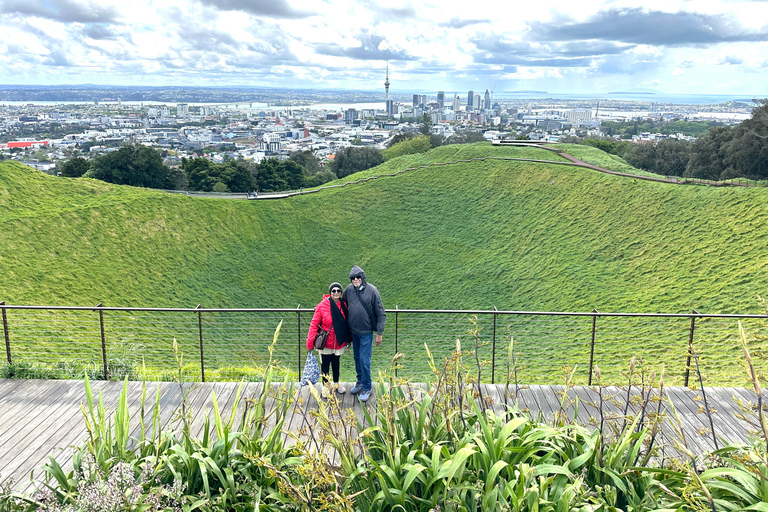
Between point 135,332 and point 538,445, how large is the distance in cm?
1447

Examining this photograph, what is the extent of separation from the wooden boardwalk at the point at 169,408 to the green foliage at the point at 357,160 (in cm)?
5033

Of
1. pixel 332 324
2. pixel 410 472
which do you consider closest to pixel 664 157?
pixel 332 324

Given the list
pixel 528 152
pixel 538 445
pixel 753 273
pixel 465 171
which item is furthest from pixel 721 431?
pixel 528 152

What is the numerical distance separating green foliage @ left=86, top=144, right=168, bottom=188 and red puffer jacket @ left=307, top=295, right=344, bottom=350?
109ft

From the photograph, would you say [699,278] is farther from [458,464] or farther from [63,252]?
[63,252]

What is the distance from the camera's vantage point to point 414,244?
25.2m

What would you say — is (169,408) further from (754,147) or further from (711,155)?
(711,155)

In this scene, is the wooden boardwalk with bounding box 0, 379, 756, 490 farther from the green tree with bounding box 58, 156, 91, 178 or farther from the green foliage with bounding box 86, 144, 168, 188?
the green tree with bounding box 58, 156, 91, 178

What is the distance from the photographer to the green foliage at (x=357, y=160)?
5519cm

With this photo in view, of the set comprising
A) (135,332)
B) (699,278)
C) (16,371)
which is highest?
(16,371)

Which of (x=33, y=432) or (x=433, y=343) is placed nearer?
(x=33, y=432)

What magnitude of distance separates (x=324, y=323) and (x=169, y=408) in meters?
1.82

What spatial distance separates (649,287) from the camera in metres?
17.8

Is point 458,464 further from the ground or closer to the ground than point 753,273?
further from the ground
